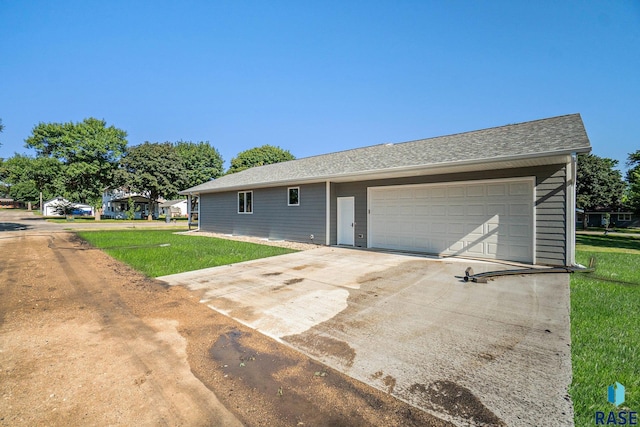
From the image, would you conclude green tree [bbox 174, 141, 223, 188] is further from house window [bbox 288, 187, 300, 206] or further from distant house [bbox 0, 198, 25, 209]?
distant house [bbox 0, 198, 25, 209]

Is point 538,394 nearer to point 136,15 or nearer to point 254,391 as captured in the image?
point 254,391

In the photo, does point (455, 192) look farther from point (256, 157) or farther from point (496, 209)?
point (256, 157)

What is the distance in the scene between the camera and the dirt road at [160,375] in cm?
203

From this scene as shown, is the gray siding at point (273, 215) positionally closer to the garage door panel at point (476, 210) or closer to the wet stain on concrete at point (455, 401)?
the garage door panel at point (476, 210)

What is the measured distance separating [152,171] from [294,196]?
29.7 meters

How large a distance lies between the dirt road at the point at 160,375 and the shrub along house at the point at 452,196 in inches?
279

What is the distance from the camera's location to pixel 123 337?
334 centimetres

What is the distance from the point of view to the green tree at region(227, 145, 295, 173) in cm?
4328

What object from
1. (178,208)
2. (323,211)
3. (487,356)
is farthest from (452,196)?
(178,208)

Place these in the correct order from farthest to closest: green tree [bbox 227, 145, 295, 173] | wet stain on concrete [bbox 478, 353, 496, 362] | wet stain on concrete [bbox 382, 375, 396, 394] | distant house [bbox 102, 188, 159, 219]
A: green tree [bbox 227, 145, 295, 173] < distant house [bbox 102, 188, 159, 219] < wet stain on concrete [bbox 478, 353, 496, 362] < wet stain on concrete [bbox 382, 375, 396, 394]

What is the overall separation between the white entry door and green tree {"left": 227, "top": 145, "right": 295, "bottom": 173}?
3317 centimetres

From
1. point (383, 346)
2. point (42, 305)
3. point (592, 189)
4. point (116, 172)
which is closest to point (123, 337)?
point (42, 305)

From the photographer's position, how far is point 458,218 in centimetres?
873

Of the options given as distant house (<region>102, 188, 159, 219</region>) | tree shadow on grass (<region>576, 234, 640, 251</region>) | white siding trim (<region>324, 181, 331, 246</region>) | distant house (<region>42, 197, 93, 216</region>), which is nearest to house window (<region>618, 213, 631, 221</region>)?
tree shadow on grass (<region>576, 234, 640, 251</region>)
